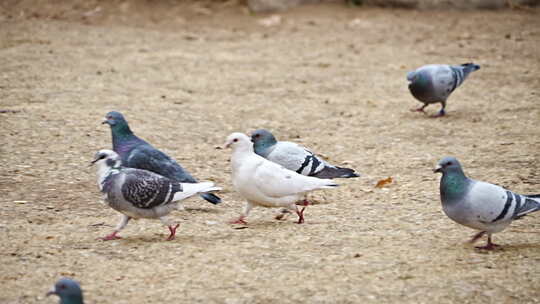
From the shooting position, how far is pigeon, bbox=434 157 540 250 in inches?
165

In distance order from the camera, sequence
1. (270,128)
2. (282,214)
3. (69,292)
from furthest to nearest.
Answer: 1. (270,128)
2. (282,214)
3. (69,292)

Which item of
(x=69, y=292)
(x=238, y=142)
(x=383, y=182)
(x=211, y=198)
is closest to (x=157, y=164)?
(x=211, y=198)

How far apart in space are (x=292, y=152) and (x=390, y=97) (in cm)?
362

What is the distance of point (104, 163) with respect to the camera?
4512mm

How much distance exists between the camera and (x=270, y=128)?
743cm

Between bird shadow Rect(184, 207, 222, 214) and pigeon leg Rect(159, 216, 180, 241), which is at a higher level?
pigeon leg Rect(159, 216, 180, 241)

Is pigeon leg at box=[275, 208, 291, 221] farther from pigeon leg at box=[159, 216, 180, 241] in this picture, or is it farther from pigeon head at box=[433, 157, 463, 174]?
pigeon head at box=[433, 157, 463, 174]

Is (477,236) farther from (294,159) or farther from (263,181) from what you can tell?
(294,159)

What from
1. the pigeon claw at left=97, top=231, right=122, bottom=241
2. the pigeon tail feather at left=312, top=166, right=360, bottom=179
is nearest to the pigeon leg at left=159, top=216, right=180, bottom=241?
the pigeon claw at left=97, top=231, right=122, bottom=241

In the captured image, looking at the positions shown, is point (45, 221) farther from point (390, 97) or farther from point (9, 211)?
point (390, 97)

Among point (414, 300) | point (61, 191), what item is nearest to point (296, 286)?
point (414, 300)

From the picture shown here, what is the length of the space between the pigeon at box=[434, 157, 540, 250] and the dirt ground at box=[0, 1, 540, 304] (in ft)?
0.67

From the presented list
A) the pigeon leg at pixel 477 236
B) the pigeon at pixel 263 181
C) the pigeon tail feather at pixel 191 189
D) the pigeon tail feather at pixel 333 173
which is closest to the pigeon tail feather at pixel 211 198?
the pigeon at pixel 263 181

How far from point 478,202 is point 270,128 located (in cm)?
345
